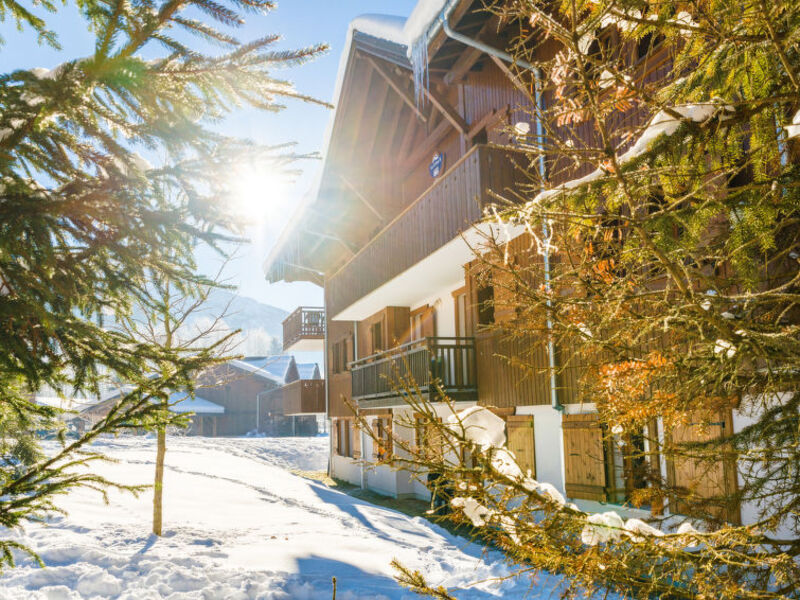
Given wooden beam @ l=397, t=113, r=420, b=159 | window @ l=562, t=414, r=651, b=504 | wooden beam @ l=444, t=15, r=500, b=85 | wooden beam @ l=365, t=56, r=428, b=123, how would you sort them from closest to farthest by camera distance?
1. window @ l=562, t=414, r=651, b=504
2. wooden beam @ l=444, t=15, r=500, b=85
3. wooden beam @ l=365, t=56, r=428, b=123
4. wooden beam @ l=397, t=113, r=420, b=159

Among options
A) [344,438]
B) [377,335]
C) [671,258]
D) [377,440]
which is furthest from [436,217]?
[344,438]

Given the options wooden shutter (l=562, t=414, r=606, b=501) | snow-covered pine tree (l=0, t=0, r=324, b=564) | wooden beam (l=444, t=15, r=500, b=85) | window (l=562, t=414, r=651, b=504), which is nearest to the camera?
snow-covered pine tree (l=0, t=0, r=324, b=564)

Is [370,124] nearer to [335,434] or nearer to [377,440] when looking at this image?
[335,434]

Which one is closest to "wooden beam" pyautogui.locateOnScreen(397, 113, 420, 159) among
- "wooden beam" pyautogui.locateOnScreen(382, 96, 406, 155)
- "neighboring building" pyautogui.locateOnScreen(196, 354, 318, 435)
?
"wooden beam" pyautogui.locateOnScreen(382, 96, 406, 155)

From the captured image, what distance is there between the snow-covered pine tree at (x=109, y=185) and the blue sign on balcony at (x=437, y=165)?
37.3 ft

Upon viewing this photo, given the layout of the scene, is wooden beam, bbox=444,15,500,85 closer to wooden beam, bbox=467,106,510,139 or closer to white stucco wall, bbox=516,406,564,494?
wooden beam, bbox=467,106,510,139

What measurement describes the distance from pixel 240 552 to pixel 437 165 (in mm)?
9801

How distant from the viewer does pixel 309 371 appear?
73.1 m

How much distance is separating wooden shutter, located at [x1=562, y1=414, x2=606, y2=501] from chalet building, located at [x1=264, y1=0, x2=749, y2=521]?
0.03 meters

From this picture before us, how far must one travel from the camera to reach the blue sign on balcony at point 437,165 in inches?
593

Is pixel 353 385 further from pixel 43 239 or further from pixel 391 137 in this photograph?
pixel 43 239

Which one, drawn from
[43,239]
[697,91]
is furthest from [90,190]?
[697,91]

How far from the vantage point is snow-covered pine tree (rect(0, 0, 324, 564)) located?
3064mm

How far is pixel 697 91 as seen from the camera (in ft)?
10.4
